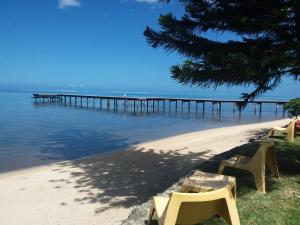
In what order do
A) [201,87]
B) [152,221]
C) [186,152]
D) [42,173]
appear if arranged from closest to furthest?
[152,221] → [201,87] → [42,173] → [186,152]

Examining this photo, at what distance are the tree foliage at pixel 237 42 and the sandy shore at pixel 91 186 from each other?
118 inches

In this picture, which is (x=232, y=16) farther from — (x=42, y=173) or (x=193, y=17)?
(x=42, y=173)

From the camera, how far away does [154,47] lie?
22.0 ft

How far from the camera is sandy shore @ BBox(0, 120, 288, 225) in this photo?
6781mm

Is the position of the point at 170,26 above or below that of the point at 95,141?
above

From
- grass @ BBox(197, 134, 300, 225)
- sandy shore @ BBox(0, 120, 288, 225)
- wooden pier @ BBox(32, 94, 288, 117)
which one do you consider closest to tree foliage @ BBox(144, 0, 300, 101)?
grass @ BBox(197, 134, 300, 225)

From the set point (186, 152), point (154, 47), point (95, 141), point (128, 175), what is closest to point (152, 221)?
point (154, 47)

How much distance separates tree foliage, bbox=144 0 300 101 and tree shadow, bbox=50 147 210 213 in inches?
125

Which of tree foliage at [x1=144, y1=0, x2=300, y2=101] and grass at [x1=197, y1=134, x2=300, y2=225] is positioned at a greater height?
tree foliage at [x1=144, y1=0, x2=300, y2=101]

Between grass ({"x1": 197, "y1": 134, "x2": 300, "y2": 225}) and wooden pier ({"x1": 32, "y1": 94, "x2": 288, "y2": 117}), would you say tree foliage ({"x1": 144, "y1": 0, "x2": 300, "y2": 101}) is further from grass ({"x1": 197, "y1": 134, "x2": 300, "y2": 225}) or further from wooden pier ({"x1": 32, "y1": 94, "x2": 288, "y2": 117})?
wooden pier ({"x1": 32, "y1": 94, "x2": 288, "y2": 117})

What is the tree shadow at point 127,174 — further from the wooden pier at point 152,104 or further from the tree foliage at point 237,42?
the wooden pier at point 152,104

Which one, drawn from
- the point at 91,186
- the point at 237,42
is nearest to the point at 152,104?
the point at 91,186

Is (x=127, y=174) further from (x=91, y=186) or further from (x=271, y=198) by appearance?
(x=271, y=198)

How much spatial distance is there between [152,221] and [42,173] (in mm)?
6916
